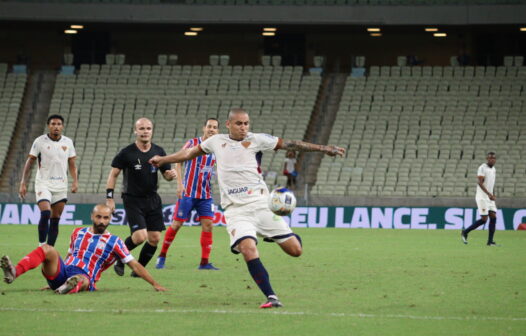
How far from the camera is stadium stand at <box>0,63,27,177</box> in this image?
1564 inches

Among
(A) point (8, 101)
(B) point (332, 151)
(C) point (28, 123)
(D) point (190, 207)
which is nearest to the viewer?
(B) point (332, 151)

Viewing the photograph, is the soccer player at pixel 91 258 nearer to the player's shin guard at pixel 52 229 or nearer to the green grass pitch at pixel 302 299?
the green grass pitch at pixel 302 299

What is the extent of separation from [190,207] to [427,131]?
Result: 915 inches

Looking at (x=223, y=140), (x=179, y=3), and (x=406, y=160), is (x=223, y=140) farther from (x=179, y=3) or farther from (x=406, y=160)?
(x=179, y=3)

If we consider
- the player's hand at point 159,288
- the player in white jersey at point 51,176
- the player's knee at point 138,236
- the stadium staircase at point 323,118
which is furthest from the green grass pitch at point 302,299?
the stadium staircase at point 323,118

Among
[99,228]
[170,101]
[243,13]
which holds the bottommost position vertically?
[99,228]

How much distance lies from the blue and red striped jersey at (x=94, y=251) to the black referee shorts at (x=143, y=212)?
2288 mm

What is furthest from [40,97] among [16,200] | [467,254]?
[467,254]

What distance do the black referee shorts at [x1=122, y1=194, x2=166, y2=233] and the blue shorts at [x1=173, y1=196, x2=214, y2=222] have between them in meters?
1.14

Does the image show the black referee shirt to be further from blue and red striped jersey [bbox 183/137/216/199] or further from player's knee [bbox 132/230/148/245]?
blue and red striped jersey [bbox 183/137/216/199]

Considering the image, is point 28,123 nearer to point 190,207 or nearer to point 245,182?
point 190,207

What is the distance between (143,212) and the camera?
1439 cm

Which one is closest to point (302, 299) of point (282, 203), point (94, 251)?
point (282, 203)

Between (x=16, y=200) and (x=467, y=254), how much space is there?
18365mm
